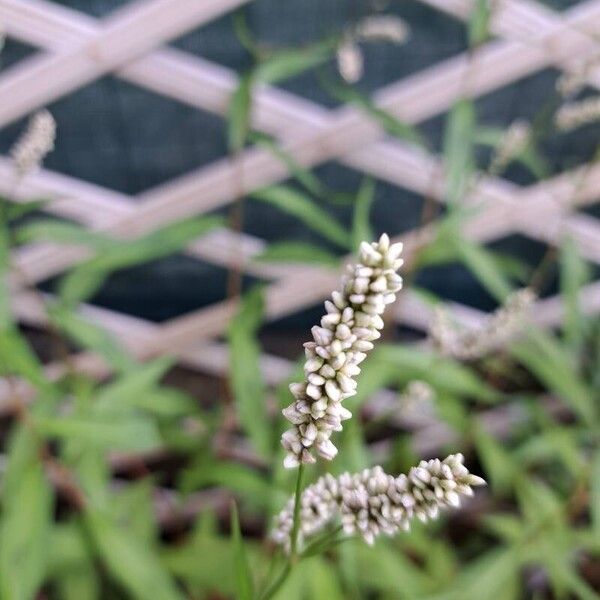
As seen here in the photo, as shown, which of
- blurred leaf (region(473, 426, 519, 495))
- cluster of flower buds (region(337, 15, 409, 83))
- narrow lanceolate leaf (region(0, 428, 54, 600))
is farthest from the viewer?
blurred leaf (region(473, 426, 519, 495))

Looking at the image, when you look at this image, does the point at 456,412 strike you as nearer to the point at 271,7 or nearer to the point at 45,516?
the point at 45,516

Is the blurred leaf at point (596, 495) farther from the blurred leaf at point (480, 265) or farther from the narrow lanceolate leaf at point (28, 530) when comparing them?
the narrow lanceolate leaf at point (28, 530)

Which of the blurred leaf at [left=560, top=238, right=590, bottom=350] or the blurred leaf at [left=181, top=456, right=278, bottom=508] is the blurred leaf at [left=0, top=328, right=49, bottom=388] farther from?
the blurred leaf at [left=560, top=238, right=590, bottom=350]

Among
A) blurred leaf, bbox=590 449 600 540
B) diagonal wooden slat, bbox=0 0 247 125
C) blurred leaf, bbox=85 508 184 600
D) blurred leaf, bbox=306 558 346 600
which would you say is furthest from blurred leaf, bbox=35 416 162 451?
blurred leaf, bbox=590 449 600 540

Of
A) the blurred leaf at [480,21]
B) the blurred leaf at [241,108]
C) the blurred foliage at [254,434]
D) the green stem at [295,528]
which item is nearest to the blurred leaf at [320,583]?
the blurred foliage at [254,434]

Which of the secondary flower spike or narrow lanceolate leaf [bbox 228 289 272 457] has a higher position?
narrow lanceolate leaf [bbox 228 289 272 457]

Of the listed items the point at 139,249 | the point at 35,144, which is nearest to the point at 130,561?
the point at 139,249

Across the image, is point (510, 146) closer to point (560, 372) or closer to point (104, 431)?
point (560, 372)
